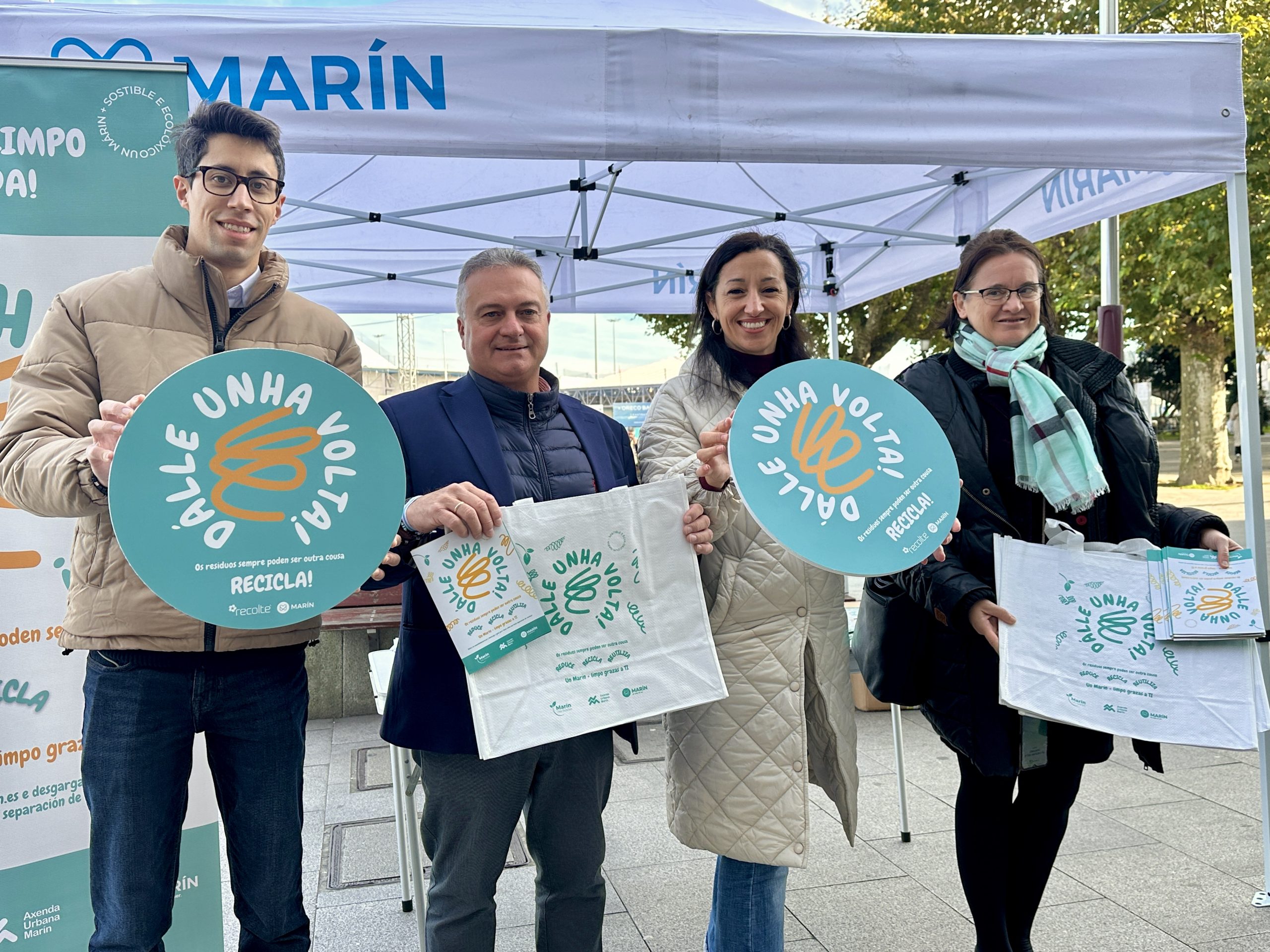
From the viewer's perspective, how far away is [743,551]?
6.95ft

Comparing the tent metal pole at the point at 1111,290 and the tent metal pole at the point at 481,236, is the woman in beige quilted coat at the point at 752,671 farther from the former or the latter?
the tent metal pole at the point at 481,236

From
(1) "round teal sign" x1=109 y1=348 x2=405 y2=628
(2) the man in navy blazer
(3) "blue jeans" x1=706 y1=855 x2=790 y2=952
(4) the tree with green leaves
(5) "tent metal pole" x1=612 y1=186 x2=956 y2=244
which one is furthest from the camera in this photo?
(4) the tree with green leaves

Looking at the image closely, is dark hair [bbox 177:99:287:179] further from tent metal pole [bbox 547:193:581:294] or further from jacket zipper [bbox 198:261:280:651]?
tent metal pole [bbox 547:193:581:294]

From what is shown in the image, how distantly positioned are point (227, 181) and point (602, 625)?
112 centimetres

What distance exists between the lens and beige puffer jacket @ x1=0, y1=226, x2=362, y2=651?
5.49 ft

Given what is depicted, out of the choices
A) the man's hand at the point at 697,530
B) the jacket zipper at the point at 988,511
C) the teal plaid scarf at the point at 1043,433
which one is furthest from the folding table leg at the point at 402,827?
the teal plaid scarf at the point at 1043,433

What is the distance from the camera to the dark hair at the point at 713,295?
2.19 metres

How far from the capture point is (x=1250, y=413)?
118 inches

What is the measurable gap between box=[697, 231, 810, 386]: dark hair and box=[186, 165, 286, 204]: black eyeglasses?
0.97m

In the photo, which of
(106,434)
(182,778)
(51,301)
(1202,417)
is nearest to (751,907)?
(182,778)

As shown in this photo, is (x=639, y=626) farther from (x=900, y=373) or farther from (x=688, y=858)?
(x=688, y=858)

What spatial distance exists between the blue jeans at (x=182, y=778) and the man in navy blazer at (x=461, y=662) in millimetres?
233

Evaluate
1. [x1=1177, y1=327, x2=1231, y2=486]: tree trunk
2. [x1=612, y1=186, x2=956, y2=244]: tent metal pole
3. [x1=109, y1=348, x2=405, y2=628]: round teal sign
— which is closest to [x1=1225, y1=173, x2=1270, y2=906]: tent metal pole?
[x1=612, y1=186, x2=956, y2=244]: tent metal pole

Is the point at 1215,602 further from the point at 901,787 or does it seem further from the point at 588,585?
the point at 901,787
